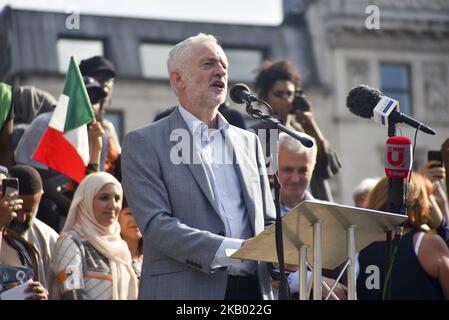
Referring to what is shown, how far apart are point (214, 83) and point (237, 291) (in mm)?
1028

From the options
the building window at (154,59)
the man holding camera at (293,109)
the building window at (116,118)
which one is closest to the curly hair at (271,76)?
the man holding camera at (293,109)

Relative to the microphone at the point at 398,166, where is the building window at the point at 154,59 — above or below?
below

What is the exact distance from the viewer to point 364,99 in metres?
6.31

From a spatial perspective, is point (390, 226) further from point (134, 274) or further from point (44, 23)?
point (44, 23)

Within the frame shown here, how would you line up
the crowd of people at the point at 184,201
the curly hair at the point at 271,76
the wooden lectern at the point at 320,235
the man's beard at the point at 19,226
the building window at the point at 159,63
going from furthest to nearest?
the building window at the point at 159,63 < the curly hair at the point at 271,76 < the man's beard at the point at 19,226 < the crowd of people at the point at 184,201 < the wooden lectern at the point at 320,235

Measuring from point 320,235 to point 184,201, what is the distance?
0.72m

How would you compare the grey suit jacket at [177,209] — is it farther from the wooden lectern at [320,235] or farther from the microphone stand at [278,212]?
the microphone stand at [278,212]

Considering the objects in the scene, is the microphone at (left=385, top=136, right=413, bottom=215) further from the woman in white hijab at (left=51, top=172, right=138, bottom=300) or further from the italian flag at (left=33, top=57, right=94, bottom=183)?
the italian flag at (left=33, top=57, right=94, bottom=183)

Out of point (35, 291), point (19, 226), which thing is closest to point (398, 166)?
point (35, 291)

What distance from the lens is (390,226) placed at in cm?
583

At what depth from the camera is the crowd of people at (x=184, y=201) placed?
5.96 m

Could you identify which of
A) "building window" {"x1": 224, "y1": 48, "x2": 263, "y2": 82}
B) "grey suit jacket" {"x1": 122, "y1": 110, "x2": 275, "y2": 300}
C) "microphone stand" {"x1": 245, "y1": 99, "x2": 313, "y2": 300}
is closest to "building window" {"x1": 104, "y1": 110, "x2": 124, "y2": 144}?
"building window" {"x1": 224, "y1": 48, "x2": 263, "y2": 82}
